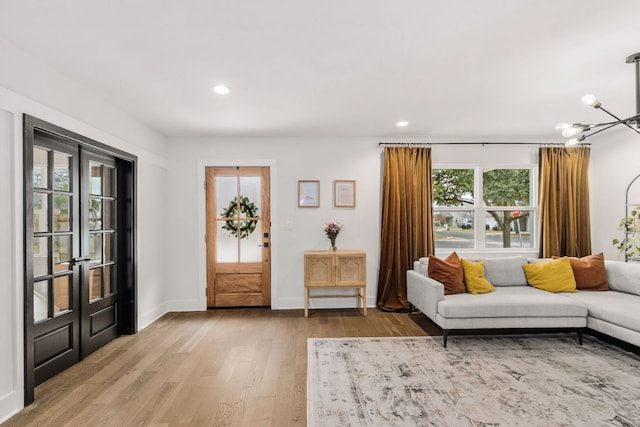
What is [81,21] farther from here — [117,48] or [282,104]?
[282,104]

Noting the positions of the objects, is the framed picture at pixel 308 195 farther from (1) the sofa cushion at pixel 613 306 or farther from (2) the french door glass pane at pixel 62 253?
(1) the sofa cushion at pixel 613 306

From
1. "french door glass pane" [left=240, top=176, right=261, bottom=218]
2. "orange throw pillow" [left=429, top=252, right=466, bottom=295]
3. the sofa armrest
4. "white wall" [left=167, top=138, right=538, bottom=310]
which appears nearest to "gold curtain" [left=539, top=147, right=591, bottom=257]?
"white wall" [left=167, top=138, right=538, bottom=310]

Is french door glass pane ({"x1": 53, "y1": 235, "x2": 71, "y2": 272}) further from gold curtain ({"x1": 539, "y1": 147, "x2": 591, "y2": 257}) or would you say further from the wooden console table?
gold curtain ({"x1": 539, "y1": 147, "x2": 591, "y2": 257})

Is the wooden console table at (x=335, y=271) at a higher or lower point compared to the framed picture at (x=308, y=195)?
lower

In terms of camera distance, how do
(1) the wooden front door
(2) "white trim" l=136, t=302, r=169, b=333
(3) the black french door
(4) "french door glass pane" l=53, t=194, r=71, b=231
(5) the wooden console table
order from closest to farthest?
(3) the black french door, (4) "french door glass pane" l=53, t=194, r=71, b=231, (2) "white trim" l=136, t=302, r=169, b=333, (5) the wooden console table, (1) the wooden front door

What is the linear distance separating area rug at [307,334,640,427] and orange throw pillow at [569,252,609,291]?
0.62m

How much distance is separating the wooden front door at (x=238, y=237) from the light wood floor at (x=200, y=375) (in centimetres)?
52

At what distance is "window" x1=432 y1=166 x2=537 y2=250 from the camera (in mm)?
5273

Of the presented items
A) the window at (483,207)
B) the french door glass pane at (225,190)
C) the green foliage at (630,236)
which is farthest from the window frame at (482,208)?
the french door glass pane at (225,190)

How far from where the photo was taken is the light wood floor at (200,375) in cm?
235

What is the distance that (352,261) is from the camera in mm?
4699

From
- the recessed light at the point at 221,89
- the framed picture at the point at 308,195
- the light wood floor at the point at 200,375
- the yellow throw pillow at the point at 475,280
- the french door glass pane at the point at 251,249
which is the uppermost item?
the recessed light at the point at 221,89

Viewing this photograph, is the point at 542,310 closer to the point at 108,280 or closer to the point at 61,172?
the point at 108,280

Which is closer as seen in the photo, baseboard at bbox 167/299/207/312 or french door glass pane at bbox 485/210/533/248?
baseboard at bbox 167/299/207/312
